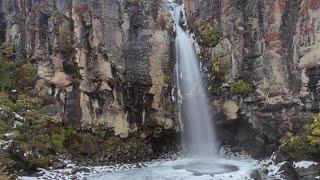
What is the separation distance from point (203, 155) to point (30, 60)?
9.82 metres

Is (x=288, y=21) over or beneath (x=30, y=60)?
over

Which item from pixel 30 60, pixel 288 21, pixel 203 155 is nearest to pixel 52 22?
pixel 30 60

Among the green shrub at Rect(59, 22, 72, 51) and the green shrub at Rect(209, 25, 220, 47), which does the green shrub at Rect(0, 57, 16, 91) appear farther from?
the green shrub at Rect(209, 25, 220, 47)

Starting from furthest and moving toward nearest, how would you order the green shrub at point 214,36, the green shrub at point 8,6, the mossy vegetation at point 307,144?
the green shrub at point 8,6 < the green shrub at point 214,36 < the mossy vegetation at point 307,144

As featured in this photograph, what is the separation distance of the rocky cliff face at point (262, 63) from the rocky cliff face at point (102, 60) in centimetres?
251

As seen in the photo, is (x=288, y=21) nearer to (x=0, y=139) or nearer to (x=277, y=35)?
(x=277, y=35)

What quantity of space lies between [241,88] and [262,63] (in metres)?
1.54

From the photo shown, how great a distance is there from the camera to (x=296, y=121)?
739 inches

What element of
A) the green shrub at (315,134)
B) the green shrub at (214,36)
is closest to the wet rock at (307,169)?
the green shrub at (315,134)

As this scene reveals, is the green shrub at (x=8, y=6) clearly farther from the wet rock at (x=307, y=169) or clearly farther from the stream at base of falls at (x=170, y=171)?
the wet rock at (x=307, y=169)

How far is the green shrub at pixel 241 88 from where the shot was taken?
20089 mm

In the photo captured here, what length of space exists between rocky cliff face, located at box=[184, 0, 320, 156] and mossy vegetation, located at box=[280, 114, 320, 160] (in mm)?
1834

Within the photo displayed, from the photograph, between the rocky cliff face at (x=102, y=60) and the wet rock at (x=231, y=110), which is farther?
the wet rock at (x=231, y=110)

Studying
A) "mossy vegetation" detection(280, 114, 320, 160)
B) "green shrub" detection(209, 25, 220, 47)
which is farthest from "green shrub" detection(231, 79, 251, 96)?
"mossy vegetation" detection(280, 114, 320, 160)
